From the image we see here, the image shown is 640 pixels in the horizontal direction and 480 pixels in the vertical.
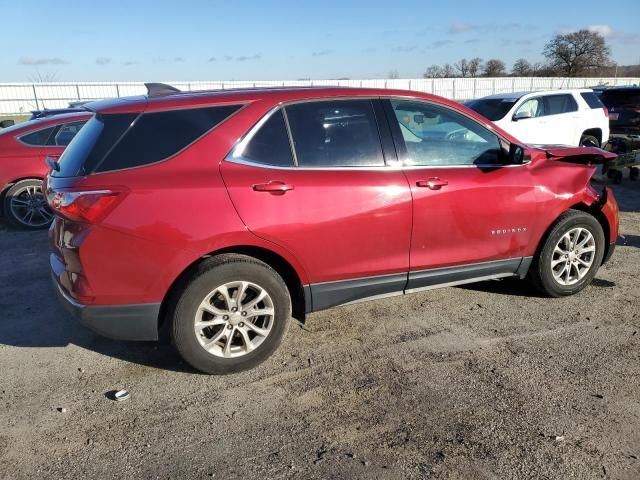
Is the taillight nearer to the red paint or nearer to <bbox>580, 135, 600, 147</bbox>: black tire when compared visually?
the red paint

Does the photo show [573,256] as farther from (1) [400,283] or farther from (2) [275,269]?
(2) [275,269]

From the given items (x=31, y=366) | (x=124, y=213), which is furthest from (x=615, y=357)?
(x=31, y=366)

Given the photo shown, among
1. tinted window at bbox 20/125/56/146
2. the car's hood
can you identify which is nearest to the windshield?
the car's hood

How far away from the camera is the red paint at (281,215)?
10.2 feet

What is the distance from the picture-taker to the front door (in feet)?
12.6

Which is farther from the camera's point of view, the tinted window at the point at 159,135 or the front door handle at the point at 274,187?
the front door handle at the point at 274,187

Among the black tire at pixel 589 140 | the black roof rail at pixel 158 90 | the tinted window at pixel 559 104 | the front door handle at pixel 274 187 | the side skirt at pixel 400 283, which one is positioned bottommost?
the black tire at pixel 589 140

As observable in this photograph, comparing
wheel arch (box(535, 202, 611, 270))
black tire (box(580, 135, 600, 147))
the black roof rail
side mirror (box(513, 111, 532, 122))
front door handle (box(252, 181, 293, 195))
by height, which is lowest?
black tire (box(580, 135, 600, 147))

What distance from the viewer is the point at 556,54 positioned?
232ft

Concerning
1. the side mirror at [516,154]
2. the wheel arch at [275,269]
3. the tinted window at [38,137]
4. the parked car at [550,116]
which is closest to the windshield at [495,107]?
the parked car at [550,116]

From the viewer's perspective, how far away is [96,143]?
3234 mm

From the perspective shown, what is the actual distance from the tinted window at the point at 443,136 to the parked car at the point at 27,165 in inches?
221

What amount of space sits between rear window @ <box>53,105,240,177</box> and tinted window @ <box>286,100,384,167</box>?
52 cm

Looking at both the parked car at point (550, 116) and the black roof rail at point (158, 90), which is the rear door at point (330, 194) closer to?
the black roof rail at point (158, 90)
